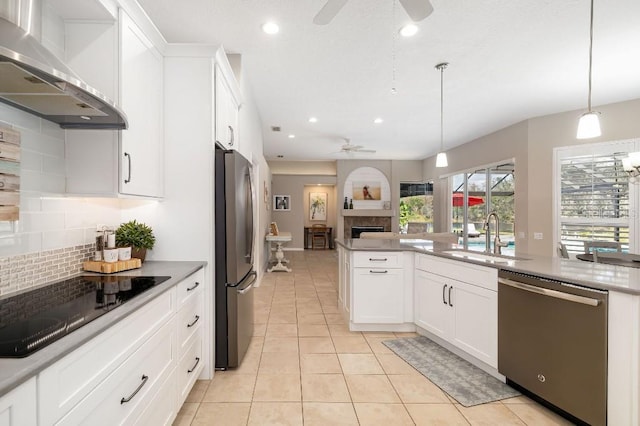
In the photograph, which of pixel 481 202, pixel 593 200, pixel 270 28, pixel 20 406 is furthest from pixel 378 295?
pixel 481 202

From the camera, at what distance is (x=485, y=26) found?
8.59ft

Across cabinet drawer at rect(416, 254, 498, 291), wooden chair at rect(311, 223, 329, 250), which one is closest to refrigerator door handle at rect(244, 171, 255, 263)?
cabinet drawer at rect(416, 254, 498, 291)

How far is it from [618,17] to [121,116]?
3638mm

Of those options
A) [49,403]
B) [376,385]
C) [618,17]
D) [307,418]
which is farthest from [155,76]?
[618,17]

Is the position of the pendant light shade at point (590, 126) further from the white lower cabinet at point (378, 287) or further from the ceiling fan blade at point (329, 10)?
the ceiling fan blade at point (329, 10)

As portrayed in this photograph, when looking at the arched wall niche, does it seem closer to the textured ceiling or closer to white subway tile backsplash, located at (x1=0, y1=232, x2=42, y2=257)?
the textured ceiling

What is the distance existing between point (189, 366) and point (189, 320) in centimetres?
28

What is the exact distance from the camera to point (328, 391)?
7.04 feet

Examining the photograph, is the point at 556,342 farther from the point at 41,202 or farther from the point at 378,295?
the point at 41,202

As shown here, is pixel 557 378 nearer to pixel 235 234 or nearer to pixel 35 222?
pixel 235 234

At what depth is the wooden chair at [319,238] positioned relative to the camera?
10578mm

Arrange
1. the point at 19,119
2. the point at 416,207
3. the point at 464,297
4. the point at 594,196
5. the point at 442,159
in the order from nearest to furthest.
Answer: the point at 19,119, the point at 464,297, the point at 442,159, the point at 594,196, the point at 416,207

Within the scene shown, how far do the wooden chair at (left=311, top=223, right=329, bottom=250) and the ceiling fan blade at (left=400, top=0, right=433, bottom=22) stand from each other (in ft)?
29.3

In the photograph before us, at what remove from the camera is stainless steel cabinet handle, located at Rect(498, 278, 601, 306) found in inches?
65.4
